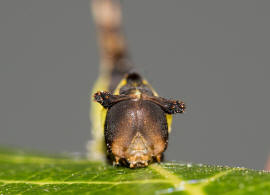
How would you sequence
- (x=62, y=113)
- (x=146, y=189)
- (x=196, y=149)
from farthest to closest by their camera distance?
1. (x=62, y=113)
2. (x=196, y=149)
3. (x=146, y=189)

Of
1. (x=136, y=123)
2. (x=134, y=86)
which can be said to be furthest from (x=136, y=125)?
(x=134, y=86)

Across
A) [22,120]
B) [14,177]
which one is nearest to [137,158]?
[14,177]

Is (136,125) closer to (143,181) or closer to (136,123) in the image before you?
(136,123)

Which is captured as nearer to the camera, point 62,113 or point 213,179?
point 213,179

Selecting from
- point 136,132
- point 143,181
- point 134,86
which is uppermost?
point 134,86

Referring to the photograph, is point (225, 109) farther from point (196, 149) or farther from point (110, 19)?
point (110, 19)

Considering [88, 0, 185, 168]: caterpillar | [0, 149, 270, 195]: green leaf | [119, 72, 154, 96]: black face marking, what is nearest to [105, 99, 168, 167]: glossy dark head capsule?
[88, 0, 185, 168]: caterpillar

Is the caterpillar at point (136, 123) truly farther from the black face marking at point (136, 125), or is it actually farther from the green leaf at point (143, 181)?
the green leaf at point (143, 181)

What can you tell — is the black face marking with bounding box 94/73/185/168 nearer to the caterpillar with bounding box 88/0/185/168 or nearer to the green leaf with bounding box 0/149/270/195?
the caterpillar with bounding box 88/0/185/168

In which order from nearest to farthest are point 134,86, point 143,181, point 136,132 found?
1. point 143,181
2. point 136,132
3. point 134,86
